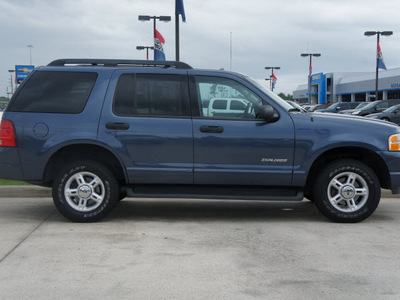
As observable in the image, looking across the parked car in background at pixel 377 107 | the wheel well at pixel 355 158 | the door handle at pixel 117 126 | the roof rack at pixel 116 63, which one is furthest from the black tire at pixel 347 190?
the parked car in background at pixel 377 107

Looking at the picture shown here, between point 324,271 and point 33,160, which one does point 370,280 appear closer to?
point 324,271

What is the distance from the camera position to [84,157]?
20.1ft

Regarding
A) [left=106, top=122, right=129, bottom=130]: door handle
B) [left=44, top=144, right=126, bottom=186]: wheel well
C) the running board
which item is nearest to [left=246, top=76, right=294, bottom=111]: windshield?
the running board

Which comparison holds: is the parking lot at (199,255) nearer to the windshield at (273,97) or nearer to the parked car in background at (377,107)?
the windshield at (273,97)

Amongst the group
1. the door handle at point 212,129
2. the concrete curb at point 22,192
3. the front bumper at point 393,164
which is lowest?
the concrete curb at point 22,192

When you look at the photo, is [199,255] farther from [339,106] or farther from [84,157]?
[339,106]

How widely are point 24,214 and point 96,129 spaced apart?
173 centimetres

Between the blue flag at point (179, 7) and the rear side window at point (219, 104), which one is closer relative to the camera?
the rear side window at point (219, 104)

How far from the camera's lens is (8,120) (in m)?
5.91

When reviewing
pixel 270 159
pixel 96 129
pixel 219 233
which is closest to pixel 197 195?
pixel 219 233

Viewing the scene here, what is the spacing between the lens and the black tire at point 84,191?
5926mm

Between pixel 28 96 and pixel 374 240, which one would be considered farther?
pixel 28 96

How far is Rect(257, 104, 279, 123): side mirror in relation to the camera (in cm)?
572

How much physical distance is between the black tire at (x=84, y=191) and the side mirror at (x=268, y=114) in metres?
1.99
